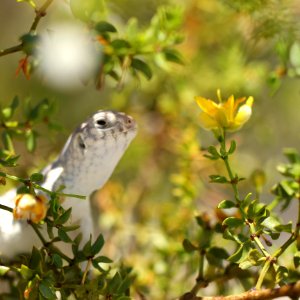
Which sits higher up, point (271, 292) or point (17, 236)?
point (17, 236)

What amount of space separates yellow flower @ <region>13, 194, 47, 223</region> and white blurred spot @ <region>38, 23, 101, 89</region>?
186 mm

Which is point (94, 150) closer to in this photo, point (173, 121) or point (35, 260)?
point (35, 260)

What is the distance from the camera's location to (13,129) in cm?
70

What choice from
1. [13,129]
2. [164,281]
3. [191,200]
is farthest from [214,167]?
[13,129]

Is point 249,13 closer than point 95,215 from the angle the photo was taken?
Yes

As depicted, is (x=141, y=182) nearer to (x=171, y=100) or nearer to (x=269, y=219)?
(x=171, y=100)

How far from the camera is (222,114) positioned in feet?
1.88

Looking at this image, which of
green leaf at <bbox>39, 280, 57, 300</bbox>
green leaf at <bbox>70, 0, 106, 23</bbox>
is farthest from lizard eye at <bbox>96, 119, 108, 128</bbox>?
green leaf at <bbox>39, 280, 57, 300</bbox>

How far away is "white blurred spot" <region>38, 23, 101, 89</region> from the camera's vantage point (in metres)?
0.68

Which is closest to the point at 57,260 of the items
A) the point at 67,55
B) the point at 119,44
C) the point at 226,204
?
the point at 226,204

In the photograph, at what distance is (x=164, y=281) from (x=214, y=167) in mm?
212

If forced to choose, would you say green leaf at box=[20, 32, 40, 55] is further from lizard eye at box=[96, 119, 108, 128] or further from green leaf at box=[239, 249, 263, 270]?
green leaf at box=[239, 249, 263, 270]

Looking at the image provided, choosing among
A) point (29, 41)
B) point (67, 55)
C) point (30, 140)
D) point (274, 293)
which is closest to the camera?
point (274, 293)

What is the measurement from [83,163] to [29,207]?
212 millimetres
